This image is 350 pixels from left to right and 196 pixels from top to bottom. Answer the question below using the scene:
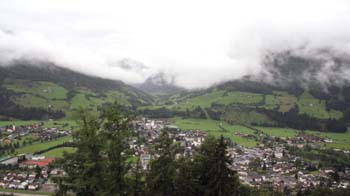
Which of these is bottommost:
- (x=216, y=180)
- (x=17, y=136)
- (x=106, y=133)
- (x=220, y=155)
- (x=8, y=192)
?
(x=8, y=192)

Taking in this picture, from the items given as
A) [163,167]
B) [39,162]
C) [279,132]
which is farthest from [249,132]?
[163,167]

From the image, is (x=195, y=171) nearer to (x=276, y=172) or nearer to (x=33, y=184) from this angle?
(x=33, y=184)

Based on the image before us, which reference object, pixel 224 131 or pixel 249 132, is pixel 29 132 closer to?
pixel 224 131

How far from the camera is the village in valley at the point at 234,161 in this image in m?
88.6

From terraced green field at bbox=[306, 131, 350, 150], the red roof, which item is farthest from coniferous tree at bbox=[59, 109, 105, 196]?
terraced green field at bbox=[306, 131, 350, 150]

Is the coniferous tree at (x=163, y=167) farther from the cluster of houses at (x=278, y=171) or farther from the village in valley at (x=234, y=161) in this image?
the cluster of houses at (x=278, y=171)

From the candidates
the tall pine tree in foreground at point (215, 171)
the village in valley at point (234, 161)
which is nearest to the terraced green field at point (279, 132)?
the village in valley at point (234, 161)

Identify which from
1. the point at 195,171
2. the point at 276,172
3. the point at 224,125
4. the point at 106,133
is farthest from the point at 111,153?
the point at 224,125

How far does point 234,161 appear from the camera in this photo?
110 meters

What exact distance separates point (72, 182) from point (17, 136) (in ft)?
457

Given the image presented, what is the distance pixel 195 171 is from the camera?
27.0 metres

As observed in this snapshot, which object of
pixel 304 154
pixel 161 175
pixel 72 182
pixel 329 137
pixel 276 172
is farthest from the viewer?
pixel 329 137

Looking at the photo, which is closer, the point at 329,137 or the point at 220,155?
the point at 220,155

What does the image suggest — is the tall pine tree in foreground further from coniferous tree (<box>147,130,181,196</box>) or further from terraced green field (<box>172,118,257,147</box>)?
terraced green field (<box>172,118,257,147</box>)
